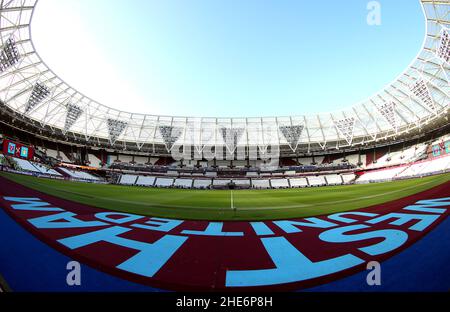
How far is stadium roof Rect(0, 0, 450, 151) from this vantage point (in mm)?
27812

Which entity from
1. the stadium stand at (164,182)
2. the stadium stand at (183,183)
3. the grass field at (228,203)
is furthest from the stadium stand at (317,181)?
the stadium stand at (164,182)

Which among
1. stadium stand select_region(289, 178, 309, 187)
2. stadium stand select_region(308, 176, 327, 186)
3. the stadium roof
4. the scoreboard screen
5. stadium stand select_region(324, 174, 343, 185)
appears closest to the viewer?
the stadium roof

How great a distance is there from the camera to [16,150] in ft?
122

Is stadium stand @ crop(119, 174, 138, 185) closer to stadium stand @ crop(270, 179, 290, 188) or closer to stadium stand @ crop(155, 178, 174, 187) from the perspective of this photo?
stadium stand @ crop(155, 178, 174, 187)

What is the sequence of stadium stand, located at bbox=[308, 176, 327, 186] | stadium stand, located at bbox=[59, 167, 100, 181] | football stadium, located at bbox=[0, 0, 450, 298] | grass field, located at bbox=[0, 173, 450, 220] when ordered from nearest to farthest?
football stadium, located at bbox=[0, 0, 450, 298] → grass field, located at bbox=[0, 173, 450, 220] → stadium stand, located at bbox=[59, 167, 100, 181] → stadium stand, located at bbox=[308, 176, 327, 186]

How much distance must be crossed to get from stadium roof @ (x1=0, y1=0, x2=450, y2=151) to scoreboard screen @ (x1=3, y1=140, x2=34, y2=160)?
690cm

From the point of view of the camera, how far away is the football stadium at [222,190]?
3.83m

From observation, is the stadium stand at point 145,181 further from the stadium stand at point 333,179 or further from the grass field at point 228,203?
the stadium stand at point 333,179

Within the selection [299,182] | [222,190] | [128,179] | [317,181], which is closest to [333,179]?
[317,181]

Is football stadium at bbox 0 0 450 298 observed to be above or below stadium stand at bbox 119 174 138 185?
above

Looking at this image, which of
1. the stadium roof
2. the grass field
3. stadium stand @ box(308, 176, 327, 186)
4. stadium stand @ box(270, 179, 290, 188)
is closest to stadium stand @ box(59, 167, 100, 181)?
the stadium roof

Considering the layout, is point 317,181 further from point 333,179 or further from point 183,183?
point 183,183

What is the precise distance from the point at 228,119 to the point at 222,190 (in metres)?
23.8
